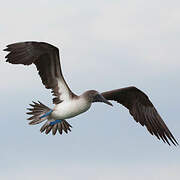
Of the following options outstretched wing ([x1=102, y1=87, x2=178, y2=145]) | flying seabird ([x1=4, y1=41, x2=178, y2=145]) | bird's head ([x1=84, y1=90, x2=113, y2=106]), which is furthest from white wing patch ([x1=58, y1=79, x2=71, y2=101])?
outstretched wing ([x1=102, y1=87, x2=178, y2=145])

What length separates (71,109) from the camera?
43.5 feet

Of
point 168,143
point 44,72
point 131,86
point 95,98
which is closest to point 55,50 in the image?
point 44,72

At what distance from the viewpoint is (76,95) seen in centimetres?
1355

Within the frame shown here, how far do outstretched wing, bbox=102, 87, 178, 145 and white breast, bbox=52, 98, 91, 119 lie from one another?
1697 millimetres

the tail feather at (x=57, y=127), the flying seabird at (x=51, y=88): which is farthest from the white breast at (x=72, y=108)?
the tail feather at (x=57, y=127)

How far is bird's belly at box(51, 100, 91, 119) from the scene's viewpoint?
13234 mm

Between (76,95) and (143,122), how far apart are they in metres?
2.40

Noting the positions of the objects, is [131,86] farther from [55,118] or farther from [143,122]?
[55,118]

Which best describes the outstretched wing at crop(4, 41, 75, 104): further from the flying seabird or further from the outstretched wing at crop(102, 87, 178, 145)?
the outstretched wing at crop(102, 87, 178, 145)

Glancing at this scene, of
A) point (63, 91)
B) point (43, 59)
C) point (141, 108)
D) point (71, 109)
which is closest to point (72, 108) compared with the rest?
point (71, 109)

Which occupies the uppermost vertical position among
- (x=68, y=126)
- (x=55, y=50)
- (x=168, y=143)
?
(x=55, y=50)

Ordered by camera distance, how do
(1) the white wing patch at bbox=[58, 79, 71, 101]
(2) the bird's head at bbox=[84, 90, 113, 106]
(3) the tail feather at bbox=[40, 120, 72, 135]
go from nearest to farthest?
(2) the bird's head at bbox=[84, 90, 113, 106] → (1) the white wing patch at bbox=[58, 79, 71, 101] → (3) the tail feather at bbox=[40, 120, 72, 135]

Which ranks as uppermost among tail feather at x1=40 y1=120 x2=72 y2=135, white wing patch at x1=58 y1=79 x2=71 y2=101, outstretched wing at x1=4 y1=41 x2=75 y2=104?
outstretched wing at x1=4 y1=41 x2=75 y2=104

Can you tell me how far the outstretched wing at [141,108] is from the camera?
14.8 metres
